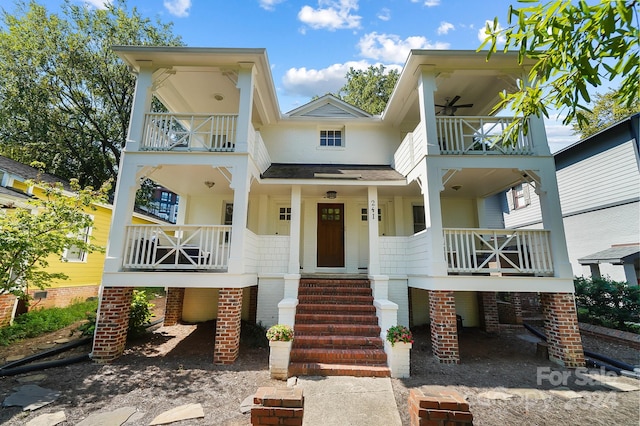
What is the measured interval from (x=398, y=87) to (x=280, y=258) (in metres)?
5.84

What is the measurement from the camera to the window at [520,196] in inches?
585

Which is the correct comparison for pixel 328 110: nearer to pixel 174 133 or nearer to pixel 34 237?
pixel 174 133

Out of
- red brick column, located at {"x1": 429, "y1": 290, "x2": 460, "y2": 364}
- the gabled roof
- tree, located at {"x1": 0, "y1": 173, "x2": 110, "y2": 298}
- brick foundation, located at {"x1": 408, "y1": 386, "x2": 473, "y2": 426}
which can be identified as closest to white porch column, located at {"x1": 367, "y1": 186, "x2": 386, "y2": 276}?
red brick column, located at {"x1": 429, "y1": 290, "x2": 460, "y2": 364}

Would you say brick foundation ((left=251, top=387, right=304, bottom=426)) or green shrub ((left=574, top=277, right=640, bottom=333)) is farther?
green shrub ((left=574, top=277, right=640, bottom=333))

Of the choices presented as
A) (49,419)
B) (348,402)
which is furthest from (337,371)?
(49,419)

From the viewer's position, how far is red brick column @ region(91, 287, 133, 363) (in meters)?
5.53

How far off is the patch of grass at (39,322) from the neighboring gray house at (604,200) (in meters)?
14.3

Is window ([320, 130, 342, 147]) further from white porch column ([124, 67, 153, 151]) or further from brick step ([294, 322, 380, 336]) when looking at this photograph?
brick step ([294, 322, 380, 336])

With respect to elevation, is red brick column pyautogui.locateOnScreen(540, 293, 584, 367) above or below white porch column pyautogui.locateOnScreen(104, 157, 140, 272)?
below

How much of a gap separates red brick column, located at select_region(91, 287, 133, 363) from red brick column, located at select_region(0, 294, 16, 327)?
3839mm

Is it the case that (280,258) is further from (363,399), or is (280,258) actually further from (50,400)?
(50,400)

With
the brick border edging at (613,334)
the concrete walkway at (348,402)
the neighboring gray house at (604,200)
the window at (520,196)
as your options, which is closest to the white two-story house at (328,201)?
the concrete walkway at (348,402)

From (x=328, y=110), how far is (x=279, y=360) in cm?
841

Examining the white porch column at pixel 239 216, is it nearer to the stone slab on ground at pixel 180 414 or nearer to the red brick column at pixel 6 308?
the stone slab on ground at pixel 180 414
